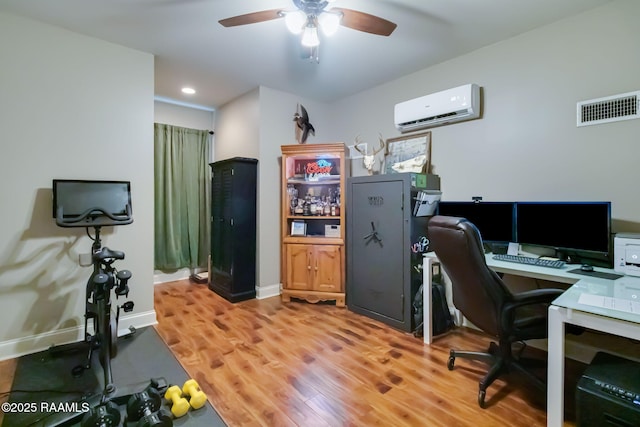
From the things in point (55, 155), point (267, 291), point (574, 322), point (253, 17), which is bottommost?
point (267, 291)

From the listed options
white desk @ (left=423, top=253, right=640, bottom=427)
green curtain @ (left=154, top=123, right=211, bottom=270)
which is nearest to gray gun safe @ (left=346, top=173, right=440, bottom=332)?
white desk @ (left=423, top=253, right=640, bottom=427)

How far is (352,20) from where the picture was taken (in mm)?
1911

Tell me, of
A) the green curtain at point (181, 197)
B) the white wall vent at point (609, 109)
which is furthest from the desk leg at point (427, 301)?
the green curtain at point (181, 197)

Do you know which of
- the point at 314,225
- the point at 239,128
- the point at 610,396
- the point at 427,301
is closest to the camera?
the point at 610,396

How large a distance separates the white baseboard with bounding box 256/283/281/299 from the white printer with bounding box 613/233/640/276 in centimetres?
322

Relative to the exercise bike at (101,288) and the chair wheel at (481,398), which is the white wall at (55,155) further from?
the chair wheel at (481,398)

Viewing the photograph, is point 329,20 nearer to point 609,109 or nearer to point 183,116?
point 609,109

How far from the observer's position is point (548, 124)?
2.41m

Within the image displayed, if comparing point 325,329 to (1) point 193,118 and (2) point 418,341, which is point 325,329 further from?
(1) point 193,118

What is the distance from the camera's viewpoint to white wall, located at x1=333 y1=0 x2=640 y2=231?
2.10 m

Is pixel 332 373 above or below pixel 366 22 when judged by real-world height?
below

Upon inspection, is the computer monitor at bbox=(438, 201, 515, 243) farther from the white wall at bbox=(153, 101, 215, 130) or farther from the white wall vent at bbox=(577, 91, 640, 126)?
the white wall at bbox=(153, 101, 215, 130)

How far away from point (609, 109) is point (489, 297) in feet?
5.46

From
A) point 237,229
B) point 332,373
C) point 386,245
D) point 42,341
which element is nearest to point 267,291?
point 237,229
